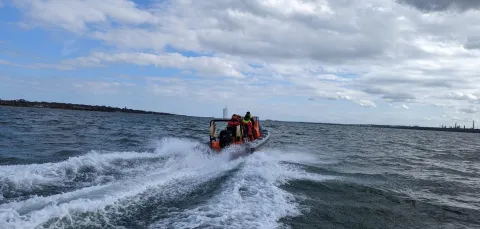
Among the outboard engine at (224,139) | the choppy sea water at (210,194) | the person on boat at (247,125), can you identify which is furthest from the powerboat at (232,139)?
the choppy sea water at (210,194)

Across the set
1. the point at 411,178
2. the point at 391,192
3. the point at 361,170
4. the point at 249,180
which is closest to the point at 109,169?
the point at 249,180

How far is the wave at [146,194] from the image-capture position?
217 inches

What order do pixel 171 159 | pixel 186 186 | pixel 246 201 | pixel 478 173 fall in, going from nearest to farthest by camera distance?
pixel 246 201 < pixel 186 186 < pixel 171 159 < pixel 478 173

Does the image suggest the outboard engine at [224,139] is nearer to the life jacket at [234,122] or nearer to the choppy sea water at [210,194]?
the choppy sea water at [210,194]

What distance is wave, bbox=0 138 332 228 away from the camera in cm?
551

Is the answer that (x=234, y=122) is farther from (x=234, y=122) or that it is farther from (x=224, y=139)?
(x=224, y=139)

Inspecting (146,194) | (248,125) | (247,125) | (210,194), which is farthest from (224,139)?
(146,194)

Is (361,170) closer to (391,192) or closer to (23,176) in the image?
(391,192)

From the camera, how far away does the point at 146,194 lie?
7.30 meters

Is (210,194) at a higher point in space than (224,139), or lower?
lower

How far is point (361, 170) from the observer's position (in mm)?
13836

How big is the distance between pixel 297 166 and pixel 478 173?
8.42 metres

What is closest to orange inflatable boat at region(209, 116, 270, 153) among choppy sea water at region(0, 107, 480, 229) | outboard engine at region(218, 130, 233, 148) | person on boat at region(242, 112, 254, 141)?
outboard engine at region(218, 130, 233, 148)

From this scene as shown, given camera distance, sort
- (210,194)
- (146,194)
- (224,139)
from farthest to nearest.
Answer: (224,139)
(210,194)
(146,194)
